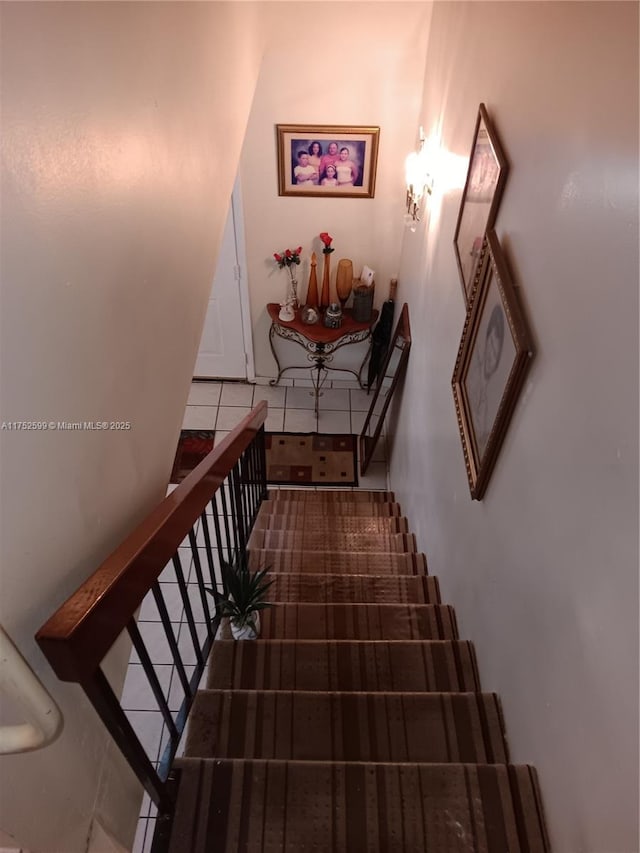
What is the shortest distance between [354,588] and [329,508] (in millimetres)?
1336

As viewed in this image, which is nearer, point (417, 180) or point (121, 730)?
point (121, 730)

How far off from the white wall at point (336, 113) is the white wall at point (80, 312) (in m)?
1.53

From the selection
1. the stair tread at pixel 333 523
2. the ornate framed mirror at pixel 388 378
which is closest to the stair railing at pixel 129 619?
the stair tread at pixel 333 523

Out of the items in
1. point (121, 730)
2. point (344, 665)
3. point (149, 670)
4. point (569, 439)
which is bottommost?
point (344, 665)

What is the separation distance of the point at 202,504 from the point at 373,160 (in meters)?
3.09

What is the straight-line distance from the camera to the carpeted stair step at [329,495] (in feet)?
13.6

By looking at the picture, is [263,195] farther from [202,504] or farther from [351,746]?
[351,746]

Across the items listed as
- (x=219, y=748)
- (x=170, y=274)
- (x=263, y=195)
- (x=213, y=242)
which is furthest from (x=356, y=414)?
(x=219, y=748)

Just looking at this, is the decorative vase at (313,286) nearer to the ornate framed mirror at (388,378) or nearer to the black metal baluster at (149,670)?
the ornate framed mirror at (388,378)

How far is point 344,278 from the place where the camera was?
4.38m

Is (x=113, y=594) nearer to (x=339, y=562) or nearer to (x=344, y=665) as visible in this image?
(x=344, y=665)

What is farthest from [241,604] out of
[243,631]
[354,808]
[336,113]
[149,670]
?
[336,113]

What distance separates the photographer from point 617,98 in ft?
3.50

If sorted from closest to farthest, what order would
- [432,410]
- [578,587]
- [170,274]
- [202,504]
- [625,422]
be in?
1. [625,422]
2. [578,587]
3. [202,504]
4. [170,274]
5. [432,410]
